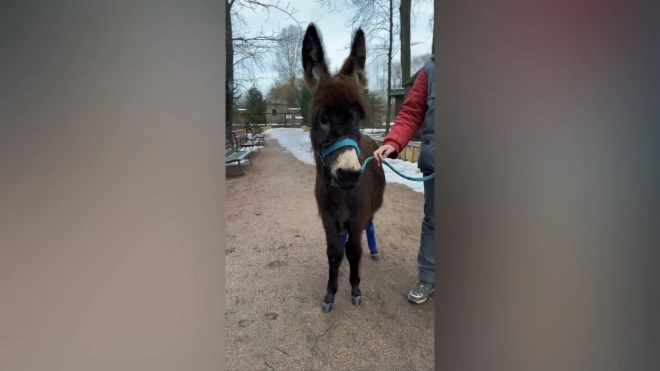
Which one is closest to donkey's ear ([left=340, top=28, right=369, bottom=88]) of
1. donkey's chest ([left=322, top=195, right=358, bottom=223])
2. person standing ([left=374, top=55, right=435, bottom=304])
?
person standing ([left=374, top=55, right=435, bottom=304])

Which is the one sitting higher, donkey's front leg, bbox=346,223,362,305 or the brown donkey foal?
the brown donkey foal

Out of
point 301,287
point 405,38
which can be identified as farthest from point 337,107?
point 301,287

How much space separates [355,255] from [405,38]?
118cm

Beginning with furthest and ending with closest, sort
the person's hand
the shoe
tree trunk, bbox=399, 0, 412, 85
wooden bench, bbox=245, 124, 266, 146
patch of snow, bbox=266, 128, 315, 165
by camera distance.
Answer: the shoe < patch of snow, bbox=266, 128, 315, 165 < wooden bench, bbox=245, 124, 266, 146 < the person's hand < tree trunk, bbox=399, 0, 412, 85

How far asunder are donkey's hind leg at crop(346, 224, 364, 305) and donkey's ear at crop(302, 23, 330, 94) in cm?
80

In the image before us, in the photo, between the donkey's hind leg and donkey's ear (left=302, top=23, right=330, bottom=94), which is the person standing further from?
the donkey's hind leg

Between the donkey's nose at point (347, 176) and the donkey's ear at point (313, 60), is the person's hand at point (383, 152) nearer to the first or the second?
the donkey's nose at point (347, 176)

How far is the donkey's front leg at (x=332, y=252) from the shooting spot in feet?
5.57

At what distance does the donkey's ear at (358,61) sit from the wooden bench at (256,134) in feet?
1.29

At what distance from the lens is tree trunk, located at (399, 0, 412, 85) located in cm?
88
